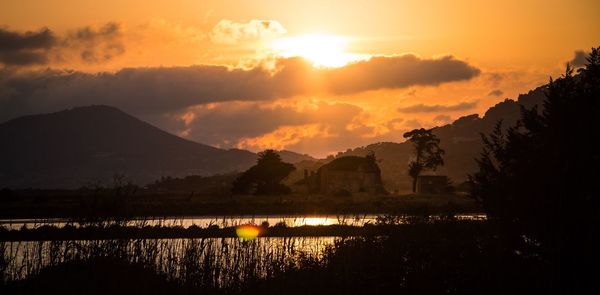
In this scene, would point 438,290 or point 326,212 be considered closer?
point 438,290

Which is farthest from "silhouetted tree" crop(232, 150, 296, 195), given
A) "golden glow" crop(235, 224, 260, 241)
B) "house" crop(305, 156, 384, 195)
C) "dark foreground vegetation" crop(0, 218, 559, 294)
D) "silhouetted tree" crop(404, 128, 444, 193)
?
"dark foreground vegetation" crop(0, 218, 559, 294)

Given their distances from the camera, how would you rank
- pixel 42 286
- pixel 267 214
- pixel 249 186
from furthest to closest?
pixel 249 186, pixel 267 214, pixel 42 286

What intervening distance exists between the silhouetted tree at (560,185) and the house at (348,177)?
82.0 meters

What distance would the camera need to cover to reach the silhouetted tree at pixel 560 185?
18531mm

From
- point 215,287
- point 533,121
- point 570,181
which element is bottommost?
point 215,287

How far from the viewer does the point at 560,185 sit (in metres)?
19.4

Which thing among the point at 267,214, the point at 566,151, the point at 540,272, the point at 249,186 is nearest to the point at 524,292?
the point at 540,272

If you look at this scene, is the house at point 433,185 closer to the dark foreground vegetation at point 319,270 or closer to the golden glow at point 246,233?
the golden glow at point 246,233

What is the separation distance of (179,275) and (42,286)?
4.10m

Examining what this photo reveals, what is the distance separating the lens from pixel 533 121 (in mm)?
23625

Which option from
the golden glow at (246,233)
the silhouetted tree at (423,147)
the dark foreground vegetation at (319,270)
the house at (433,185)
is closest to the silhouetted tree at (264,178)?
the house at (433,185)

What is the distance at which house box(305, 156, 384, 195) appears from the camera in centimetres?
10825

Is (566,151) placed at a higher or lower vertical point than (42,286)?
higher

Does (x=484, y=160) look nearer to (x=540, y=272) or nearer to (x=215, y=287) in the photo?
(x=540, y=272)
